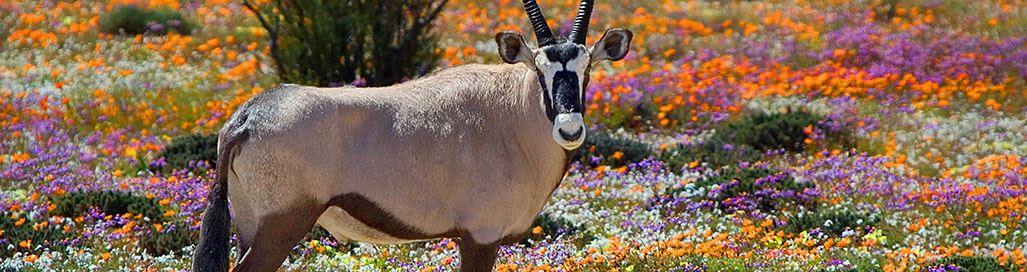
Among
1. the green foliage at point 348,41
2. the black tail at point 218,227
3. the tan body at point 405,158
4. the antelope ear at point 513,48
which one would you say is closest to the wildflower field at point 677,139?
the green foliage at point 348,41

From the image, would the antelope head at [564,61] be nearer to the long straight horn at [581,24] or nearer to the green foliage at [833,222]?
the long straight horn at [581,24]

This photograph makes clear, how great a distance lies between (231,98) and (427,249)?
727 cm

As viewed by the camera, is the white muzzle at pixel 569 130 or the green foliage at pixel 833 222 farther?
the green foliage at pixel 833 222

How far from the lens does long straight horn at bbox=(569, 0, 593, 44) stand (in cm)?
665

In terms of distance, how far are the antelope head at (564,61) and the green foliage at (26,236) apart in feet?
14.8

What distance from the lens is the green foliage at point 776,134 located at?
48.1 ft

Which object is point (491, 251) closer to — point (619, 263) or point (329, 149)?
point (329, 149)

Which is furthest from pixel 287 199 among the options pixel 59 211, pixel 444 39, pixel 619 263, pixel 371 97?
pixel 444 39

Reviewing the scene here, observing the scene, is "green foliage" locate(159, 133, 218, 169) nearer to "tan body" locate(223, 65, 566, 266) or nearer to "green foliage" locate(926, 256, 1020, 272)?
"tan body" locate(223, 65, 566, 266)

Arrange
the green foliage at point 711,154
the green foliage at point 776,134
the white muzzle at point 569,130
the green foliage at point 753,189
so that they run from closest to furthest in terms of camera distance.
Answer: the white muzzle at point 569,130 < the green foliage at point 753,189 < the green foliage at point 711,154 < the green foliage at point 776,134

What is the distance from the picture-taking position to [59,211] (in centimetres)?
1086

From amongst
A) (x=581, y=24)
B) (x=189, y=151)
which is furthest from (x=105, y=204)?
(x=581, y=24)

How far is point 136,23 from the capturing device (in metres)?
22.4

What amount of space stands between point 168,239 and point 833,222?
469 cm
